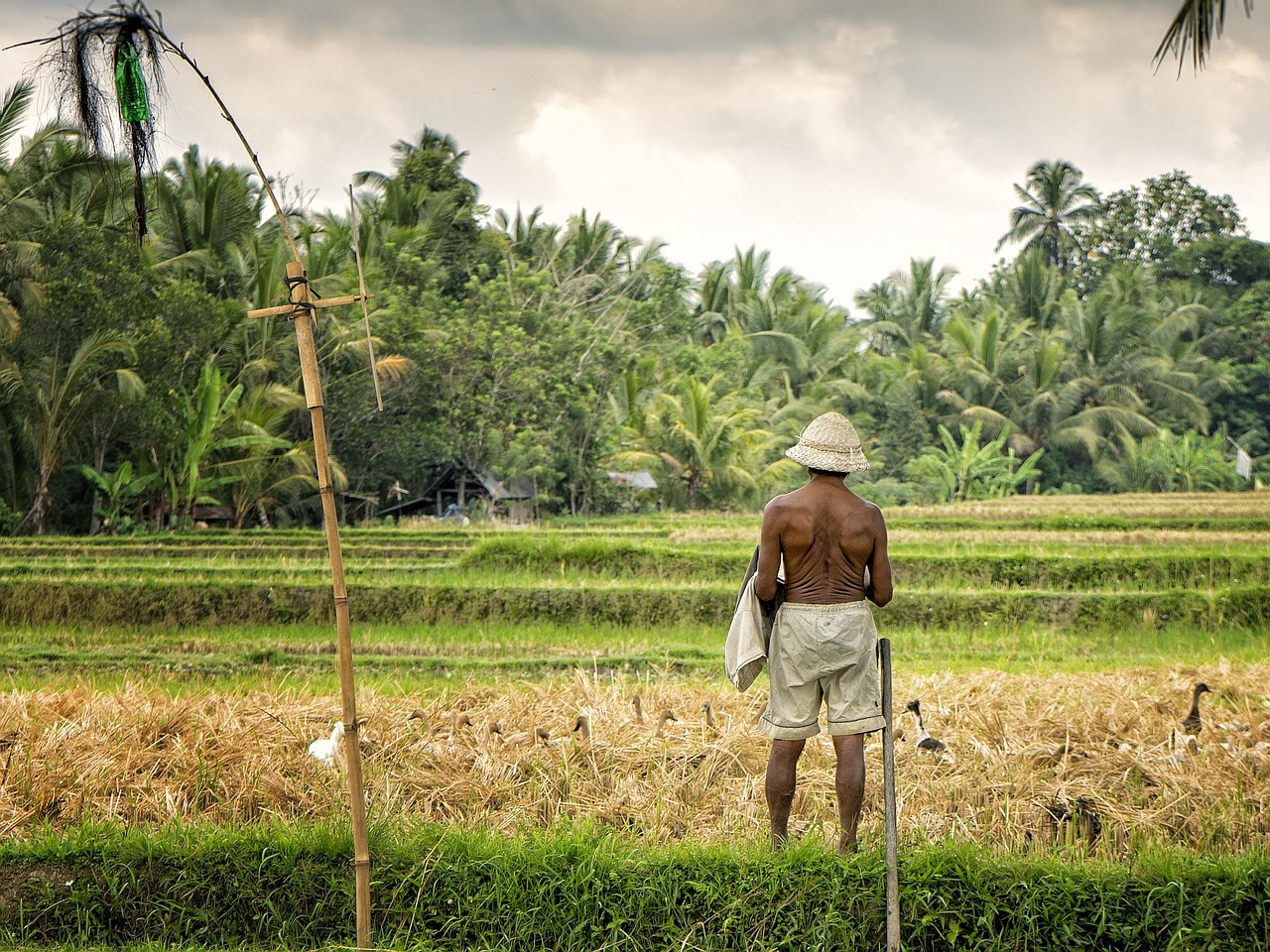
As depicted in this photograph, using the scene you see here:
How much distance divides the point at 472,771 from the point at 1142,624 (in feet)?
24.8

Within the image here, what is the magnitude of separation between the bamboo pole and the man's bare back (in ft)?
4.49

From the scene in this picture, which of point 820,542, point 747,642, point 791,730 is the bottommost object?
point 791,730

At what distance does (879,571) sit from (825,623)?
11.0 inches

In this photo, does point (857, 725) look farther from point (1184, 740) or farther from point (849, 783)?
point (1184, 740)

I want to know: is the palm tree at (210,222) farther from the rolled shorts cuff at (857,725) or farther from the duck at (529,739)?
the rolled shorts cuff at (857,725)

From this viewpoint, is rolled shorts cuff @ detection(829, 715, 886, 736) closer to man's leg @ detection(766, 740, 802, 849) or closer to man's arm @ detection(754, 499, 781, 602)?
man's leg @ detection(766, 740, 802, 849)

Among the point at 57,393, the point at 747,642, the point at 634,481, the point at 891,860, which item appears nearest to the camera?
the point at 891,860

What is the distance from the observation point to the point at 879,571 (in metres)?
3.82

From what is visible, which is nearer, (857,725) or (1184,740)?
(857,725)

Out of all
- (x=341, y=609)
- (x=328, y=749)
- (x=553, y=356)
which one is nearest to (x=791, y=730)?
(x=341, y=609)

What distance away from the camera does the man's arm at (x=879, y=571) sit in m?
3.78

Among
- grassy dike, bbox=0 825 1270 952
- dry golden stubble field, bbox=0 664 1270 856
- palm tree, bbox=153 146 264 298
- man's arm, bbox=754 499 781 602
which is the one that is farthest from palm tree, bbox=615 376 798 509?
grassy dike, bbox=0 825 1270 952

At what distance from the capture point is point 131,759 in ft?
15.4

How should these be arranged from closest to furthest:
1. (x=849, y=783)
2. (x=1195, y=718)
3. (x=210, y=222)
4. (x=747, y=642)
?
(x=849, y=783)
(x=747, y=642)
(x=1195, y=718)
(x=210, y=222)
